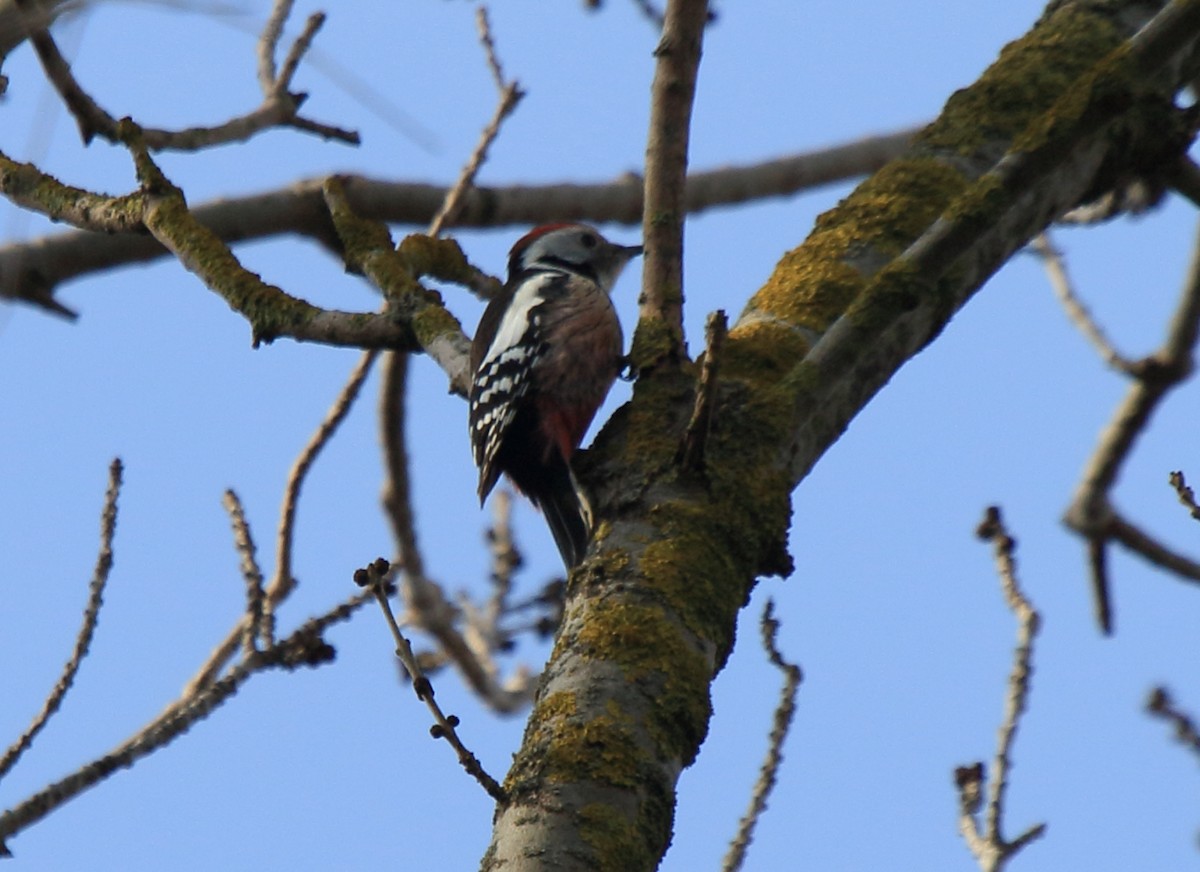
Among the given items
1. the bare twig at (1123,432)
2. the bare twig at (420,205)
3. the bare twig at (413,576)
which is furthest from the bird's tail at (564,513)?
the bare twig at (1123,432)

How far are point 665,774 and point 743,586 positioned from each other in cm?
47

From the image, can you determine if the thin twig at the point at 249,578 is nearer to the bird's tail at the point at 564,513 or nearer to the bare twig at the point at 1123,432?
the bird's tail at the point at 564,513

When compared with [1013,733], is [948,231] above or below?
above

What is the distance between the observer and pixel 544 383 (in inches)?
192

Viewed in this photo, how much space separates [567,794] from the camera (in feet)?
6.73

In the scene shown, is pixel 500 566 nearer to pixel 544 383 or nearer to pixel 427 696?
pixel 544 383

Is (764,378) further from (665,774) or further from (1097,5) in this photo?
(1097,5)

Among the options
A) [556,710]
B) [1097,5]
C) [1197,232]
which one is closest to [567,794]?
[556,710]

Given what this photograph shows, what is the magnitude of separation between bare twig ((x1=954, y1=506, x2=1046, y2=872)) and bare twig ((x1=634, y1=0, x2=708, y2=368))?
83cm

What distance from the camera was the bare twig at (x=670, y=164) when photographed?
3.08 meters

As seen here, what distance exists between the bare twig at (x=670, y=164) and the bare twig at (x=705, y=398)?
1.33 ft

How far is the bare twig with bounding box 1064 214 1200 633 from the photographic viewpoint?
328 centimetres

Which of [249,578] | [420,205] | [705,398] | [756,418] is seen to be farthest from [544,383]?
[705,398]

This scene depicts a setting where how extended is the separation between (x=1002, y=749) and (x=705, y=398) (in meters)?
0.95
